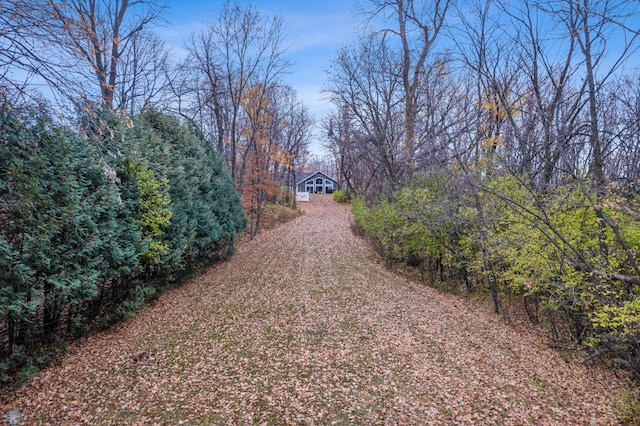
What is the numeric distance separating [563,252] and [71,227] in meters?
7.23

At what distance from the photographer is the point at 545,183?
20.2 feet

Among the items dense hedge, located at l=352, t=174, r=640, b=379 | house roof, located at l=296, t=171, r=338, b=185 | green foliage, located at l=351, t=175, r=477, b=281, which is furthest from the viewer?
house roof, located at l=296, t=171, r=338, b=185

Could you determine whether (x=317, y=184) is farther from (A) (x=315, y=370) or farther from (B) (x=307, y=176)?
(A) (x=315, y=370)

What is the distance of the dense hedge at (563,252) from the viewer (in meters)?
4.30

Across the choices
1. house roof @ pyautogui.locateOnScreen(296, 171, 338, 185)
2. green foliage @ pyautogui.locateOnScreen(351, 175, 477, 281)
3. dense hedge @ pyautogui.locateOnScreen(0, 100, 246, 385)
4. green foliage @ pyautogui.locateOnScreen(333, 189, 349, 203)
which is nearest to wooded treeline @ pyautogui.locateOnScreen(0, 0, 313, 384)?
dense hedge @ pyautogui.locateOnScreen(0, 100, 246, 385)

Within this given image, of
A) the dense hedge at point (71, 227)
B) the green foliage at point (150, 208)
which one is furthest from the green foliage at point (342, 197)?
the green foliage at point (150, 208)

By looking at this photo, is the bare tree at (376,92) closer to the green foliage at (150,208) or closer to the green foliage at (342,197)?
the green foliage at (150,208)

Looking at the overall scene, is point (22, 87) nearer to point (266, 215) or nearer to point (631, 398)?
point (631, 398)

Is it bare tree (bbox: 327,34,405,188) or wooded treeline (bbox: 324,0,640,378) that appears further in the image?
bare tree (bbox: 327,34,405,188)

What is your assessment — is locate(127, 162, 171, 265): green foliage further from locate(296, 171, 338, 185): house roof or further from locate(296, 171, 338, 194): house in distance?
locate(296, 171, 338, 194): house in distance

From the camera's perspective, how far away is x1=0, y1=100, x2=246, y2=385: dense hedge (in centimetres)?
415

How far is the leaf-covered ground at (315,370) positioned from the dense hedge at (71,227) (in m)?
0.57

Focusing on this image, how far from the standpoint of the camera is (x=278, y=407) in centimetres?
404

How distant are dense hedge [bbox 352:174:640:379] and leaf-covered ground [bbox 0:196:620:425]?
0.70m
